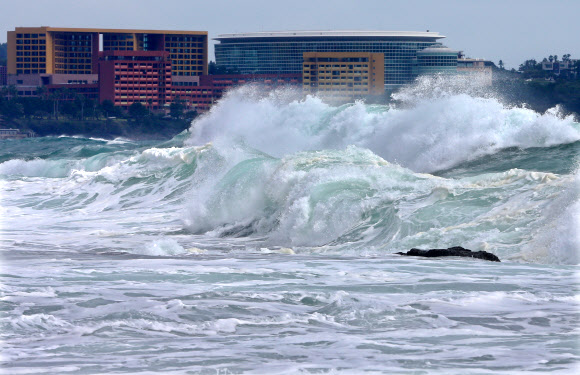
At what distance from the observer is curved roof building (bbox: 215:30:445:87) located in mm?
174250

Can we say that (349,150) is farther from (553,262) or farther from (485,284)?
(485,284)

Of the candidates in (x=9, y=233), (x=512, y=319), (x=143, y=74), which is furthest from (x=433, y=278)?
(x=143, y=74)

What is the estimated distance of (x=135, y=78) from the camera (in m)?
157

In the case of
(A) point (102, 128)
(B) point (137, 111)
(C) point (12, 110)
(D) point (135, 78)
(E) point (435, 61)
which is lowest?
(A) point (102, 128)

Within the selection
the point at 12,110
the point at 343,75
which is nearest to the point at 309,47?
the point at 343,75

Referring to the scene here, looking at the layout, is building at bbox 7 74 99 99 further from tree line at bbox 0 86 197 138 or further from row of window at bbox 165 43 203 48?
row of window at bbox 165 43 203 48

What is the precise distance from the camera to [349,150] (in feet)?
87.0

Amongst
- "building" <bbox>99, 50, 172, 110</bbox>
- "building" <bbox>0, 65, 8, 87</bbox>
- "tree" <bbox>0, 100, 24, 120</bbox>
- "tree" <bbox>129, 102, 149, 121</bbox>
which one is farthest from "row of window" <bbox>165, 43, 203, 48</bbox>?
"tree" <bbox>0, 100, 24, 120</bbox>

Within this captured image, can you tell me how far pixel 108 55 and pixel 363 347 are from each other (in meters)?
156

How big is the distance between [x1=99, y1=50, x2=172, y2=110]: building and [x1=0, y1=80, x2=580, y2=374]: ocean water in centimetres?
12090

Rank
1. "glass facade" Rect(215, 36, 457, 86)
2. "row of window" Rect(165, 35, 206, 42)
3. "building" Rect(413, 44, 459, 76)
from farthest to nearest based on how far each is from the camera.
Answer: "row of window" Rect(165, 35, 206, 42)
"glass facade" Rect(215, 36, 457, 86)
"building" Rect(413, 44, 459, 76)

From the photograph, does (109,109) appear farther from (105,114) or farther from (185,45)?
(185,45)

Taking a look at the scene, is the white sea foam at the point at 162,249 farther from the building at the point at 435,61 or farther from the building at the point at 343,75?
the building at the point at 435,61

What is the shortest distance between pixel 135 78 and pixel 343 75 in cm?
3013
